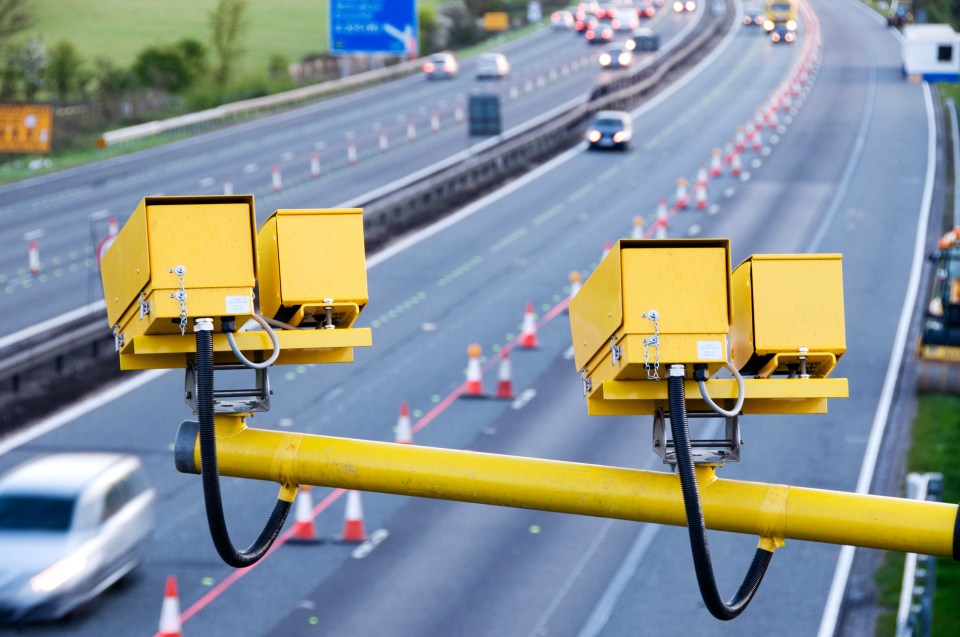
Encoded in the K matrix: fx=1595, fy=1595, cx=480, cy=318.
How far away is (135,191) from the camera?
45.0 meters

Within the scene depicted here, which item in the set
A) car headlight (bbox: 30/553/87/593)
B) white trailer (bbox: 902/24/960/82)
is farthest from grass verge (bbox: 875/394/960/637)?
white trailer (bbox: 902/24/960/82)

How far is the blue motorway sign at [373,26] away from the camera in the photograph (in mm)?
48406

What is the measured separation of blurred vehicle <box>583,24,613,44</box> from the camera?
93.1 m

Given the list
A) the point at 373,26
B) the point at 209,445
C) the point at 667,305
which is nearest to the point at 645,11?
the point at 373,26

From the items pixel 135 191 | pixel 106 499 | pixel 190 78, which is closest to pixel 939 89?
pixel 190 78

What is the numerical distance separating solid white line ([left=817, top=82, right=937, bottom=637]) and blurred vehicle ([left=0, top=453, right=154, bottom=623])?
24.5 ft

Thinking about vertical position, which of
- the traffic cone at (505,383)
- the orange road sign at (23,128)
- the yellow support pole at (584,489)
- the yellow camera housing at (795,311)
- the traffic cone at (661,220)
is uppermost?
the yellow camera housing at (795,311)

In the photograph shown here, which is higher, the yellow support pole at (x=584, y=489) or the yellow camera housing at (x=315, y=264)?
the yellow camera housing at (x=315, y=264)

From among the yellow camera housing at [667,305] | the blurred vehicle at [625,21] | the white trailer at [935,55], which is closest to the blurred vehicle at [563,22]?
the blurred vehicle at [625,21]

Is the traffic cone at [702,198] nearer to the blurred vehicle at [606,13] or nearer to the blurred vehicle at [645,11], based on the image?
the blurred vehicle at [606,13]

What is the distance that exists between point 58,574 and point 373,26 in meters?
34.9

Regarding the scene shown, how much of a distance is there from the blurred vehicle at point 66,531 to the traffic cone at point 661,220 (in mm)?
23264

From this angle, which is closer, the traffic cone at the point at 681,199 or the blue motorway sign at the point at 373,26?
the traffic cone at the point at 681,199

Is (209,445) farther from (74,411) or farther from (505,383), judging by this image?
(505,383)
